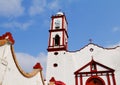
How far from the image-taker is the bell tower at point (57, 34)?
26177 mm

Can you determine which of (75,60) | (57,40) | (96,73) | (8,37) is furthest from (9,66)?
(57,40)

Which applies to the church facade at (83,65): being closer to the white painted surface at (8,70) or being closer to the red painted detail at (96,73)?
the red painted detail at (96,73)

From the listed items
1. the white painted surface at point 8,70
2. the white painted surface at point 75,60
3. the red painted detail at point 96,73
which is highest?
the white painted surface at point 75,60

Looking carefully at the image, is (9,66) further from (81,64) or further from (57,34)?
(57,34)

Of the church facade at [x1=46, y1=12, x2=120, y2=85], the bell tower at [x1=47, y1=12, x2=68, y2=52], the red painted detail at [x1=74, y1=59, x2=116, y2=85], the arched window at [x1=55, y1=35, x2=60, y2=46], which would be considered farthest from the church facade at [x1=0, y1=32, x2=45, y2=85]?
the arched window at [x1=55, y1=35, x2=60, y2=46]

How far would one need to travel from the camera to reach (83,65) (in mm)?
24188

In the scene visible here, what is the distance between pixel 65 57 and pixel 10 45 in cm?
1544

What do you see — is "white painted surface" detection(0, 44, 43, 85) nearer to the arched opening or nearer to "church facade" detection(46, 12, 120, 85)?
"church facade" detection(46, 12, 120, 85)

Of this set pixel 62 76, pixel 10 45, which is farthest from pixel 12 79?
pixel 62 76

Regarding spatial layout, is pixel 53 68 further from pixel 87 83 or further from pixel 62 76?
pixel 87 83

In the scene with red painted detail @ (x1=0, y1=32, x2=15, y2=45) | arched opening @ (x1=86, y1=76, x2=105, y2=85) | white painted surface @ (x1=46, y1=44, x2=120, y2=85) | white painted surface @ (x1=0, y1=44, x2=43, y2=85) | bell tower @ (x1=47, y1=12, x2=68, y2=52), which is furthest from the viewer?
bell tower @ (x1=47, y1=12, x2=68, y2=52)

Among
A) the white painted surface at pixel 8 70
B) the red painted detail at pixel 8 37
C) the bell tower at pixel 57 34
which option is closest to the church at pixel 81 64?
the bell tower at pixel 57 34

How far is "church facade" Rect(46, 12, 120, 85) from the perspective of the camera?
75.5 feet

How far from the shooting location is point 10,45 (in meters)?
10.2
